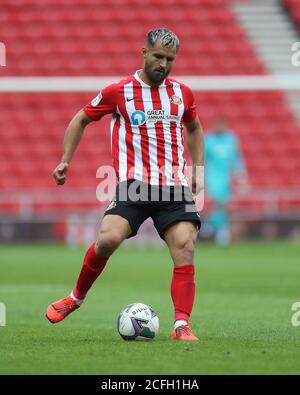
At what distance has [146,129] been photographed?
23.7 feet

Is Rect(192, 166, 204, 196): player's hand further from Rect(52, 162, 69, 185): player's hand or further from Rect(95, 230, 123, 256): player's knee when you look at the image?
Rect(52, 162, 69, 185): player's hand

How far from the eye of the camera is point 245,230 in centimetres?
1916

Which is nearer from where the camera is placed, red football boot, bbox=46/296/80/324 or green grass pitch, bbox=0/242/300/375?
green grass pitch, bbox=0/242/300/375

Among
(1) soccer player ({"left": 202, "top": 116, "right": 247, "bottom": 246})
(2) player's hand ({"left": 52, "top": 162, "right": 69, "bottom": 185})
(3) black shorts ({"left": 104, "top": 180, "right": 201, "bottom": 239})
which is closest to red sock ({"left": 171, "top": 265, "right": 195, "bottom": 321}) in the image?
(3) black shorts ({"left": 104, "top": 180, "right": 201, "bottom": 239})

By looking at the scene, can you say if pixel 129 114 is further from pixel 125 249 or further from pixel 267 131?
pixel 267 131

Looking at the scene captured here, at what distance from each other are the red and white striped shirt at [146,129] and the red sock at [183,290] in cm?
63

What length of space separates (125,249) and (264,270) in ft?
15.7

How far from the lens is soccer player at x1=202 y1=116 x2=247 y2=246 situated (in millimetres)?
17859

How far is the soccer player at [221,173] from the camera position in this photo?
17859 mm

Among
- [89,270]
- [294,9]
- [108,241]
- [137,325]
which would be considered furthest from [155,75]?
[294,9]

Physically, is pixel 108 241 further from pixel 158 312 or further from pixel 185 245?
pixel 158 312

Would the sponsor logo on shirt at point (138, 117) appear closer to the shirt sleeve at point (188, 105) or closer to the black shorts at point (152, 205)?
the shirt sleeve at point (188, 105)

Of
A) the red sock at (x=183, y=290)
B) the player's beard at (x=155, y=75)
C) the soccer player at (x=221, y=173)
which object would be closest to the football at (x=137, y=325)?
the red sock at (x=183, y=290)
